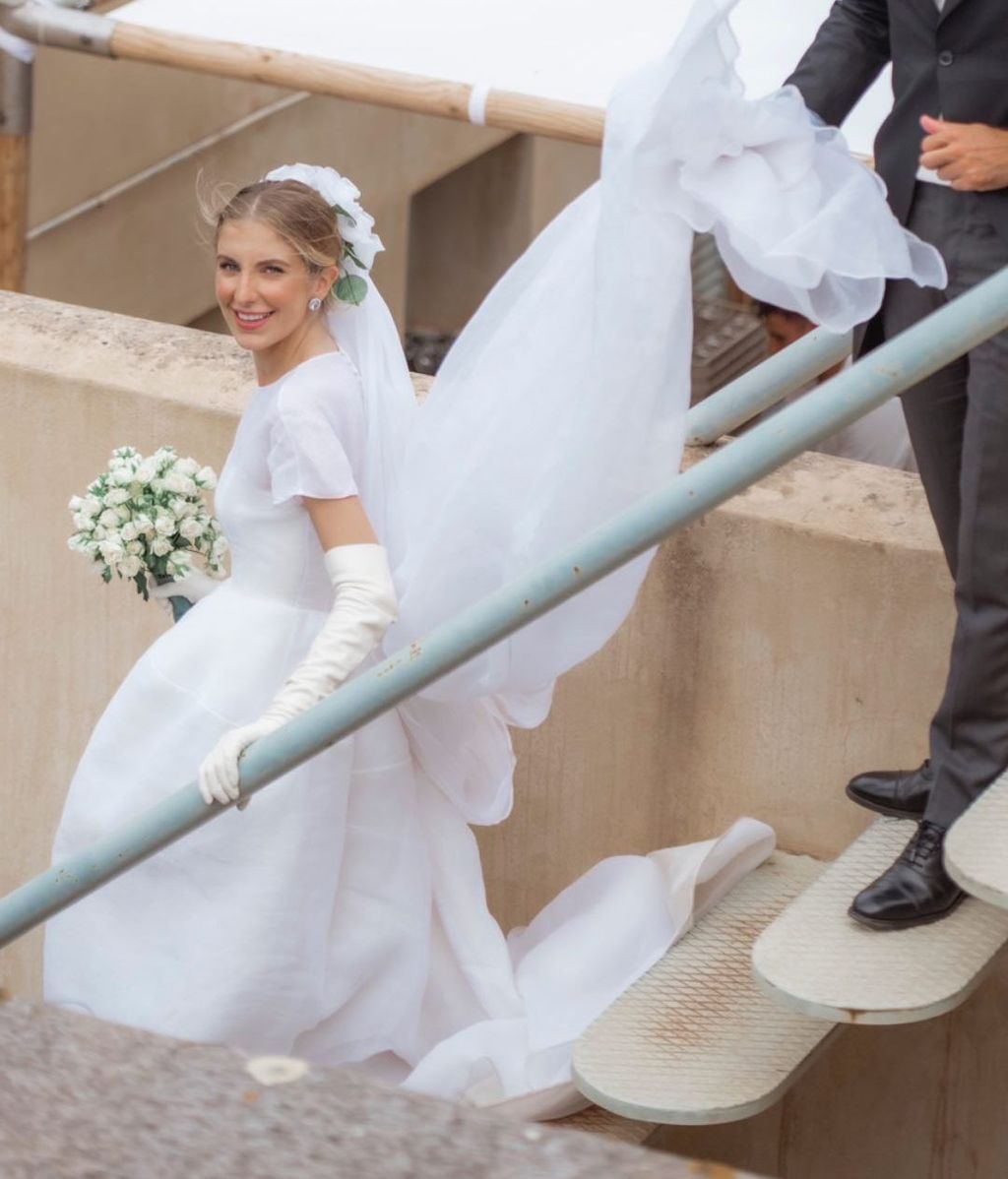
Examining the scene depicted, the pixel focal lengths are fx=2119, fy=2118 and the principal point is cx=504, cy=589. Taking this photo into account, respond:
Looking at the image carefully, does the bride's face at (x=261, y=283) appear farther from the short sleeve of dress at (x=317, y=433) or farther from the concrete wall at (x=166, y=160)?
the concrete wall at (x=166, y=160)

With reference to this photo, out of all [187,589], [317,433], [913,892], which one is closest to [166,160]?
[187,589]

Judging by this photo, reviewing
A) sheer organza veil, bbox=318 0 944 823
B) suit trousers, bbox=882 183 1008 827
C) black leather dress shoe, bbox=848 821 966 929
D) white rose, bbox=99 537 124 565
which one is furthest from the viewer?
white rose, bbox=99 537 124 565

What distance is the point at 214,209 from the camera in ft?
10.6

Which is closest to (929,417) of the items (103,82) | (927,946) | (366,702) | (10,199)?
(927,946)

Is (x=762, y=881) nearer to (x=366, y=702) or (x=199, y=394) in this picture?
(x=366, y=702)

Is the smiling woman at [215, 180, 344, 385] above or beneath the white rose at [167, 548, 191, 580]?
above

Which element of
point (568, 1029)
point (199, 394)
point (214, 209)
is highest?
point (214, 209)

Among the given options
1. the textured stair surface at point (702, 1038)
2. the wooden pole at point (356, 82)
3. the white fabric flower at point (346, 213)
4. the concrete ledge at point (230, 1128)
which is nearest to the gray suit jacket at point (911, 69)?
the white fabric flower at point (346, 213)

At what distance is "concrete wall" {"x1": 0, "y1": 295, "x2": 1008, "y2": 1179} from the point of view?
3.39 meters

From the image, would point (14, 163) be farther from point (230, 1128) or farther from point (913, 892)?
point (230, 1128)

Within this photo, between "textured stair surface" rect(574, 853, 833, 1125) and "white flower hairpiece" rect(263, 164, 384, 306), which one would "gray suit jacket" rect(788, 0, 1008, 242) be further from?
"textured stair surface" rect(574, 853, 833, 1125)

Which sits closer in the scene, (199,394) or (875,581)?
(875,581)

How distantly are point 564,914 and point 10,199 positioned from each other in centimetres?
353

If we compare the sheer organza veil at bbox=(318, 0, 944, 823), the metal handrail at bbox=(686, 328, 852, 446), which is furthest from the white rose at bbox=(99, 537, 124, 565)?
the metal handrail at bbox=(686, 328, 852, 446)
